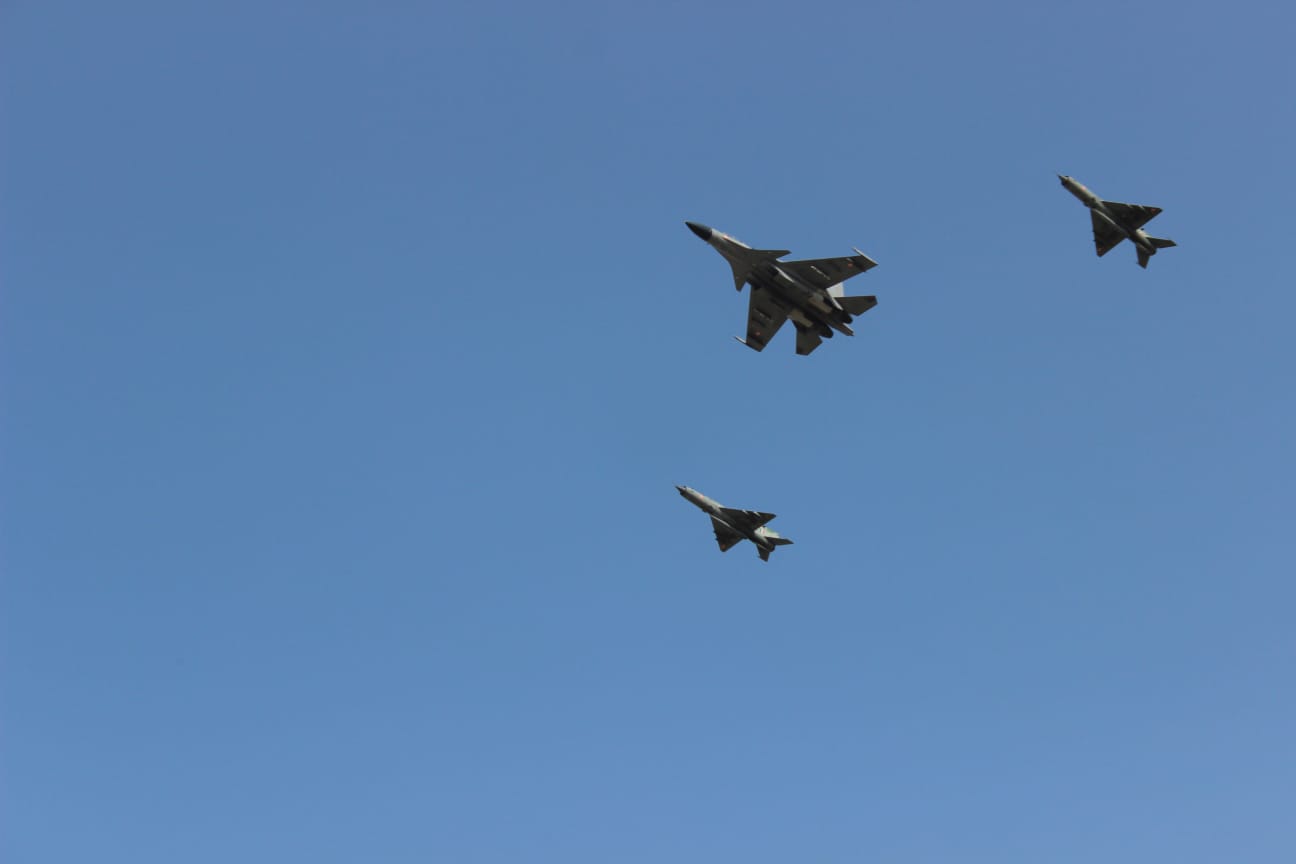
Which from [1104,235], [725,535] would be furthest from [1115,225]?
[725,535]

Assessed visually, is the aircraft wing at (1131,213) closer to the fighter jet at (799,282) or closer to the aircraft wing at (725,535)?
the fighter jet at (799,282)

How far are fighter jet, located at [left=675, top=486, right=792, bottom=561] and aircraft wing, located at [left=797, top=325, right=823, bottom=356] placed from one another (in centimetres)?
1164

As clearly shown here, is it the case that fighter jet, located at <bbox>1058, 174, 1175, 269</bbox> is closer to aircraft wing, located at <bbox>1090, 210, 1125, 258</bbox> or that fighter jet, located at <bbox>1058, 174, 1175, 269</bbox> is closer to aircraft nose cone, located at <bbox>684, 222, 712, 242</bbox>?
aircraft wing, located at <bbox>1090, 210, 1125, 258</bbox>

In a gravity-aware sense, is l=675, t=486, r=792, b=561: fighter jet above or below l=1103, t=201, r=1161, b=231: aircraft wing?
below

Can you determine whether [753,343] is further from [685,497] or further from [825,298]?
[685,497]

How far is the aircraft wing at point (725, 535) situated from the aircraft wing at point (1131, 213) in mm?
34231

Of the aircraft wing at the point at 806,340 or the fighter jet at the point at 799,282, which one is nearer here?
the fighter jet at the point at 799,282

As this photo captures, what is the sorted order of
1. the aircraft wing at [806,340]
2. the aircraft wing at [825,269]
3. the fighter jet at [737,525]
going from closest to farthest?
the aircraft wing at [825,269] → the aircraft wing at [806,340] → the fighter jet at [737,525]

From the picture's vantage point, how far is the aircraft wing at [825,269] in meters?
67.6

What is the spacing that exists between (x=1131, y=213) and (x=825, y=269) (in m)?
23.0

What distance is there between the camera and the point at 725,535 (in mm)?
75938

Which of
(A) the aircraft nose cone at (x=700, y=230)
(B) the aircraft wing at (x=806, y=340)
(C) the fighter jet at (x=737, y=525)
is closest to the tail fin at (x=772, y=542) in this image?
(C) the fighter jet at (x=737, y=525)

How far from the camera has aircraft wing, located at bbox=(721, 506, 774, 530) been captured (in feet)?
243

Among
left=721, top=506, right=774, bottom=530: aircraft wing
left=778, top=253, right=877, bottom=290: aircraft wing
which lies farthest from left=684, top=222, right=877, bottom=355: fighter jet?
left=721, top=506, right=774, bottom=530: aircraft wing
